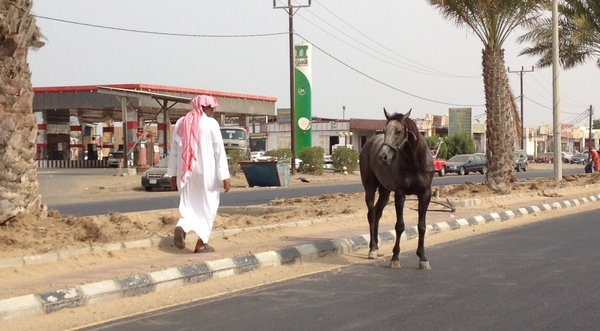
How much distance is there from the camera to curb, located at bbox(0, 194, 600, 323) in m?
7.03

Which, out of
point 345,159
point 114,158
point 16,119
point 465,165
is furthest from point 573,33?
point 114,158

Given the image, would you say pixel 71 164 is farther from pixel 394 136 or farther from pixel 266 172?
pixel 394 136

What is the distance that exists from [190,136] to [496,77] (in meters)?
15.0

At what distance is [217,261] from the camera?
30.7ft

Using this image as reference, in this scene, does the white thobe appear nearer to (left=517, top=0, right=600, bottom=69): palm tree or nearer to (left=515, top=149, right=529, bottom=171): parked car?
(left=517, top=0, right=600, bottom=69): palm tree

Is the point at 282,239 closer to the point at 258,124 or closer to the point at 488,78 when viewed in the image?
the point at 488,78

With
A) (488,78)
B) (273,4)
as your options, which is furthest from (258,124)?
(488,78)

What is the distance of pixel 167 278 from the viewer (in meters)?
8.48

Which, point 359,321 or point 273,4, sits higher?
point 273,4

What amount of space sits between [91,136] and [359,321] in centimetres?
7081

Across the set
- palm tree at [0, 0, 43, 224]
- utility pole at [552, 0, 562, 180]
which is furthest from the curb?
utility pole at [552, 0, 562, 180]

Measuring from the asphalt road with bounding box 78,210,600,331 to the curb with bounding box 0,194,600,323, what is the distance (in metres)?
0.79

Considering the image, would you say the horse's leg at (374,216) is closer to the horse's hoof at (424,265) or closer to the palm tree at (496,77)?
the horse's hoof at (424,265)

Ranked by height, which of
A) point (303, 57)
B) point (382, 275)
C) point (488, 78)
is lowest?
point (382, 275)
